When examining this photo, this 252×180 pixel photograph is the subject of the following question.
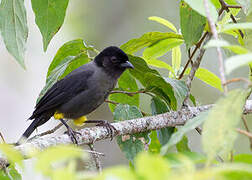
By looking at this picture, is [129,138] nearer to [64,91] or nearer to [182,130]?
[64,91]

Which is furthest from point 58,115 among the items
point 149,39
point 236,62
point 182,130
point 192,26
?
point 236,62

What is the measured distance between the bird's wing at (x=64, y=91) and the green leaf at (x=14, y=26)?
5.12 feet

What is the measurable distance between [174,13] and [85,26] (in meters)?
2.04

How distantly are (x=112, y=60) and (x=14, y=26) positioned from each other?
1731 mm

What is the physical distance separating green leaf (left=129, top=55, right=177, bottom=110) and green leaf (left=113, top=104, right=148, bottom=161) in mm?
218

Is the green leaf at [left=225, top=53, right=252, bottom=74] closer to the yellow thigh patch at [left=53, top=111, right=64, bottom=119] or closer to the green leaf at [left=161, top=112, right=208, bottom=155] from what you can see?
the green leaf at [left=161, top=112, right=208, bottom=155]

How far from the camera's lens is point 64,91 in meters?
4.21

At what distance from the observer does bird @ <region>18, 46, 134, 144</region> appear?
4047 mm

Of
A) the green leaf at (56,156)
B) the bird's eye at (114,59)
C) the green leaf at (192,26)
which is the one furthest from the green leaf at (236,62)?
the bird's eye at (114,59)

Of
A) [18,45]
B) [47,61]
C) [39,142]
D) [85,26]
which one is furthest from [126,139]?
[47,61]

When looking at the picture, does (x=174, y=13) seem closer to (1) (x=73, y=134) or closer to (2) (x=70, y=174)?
(1) (x=73, y=134)

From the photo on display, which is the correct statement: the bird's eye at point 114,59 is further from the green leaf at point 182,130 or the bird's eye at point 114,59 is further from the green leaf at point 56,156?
the green leaf at point 56,156

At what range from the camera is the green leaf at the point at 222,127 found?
3.97 ft

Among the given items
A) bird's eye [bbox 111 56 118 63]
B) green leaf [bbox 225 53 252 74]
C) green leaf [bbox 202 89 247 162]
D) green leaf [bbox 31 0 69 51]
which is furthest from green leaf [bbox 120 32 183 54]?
green leaf [bbox 225 53 252 74]
